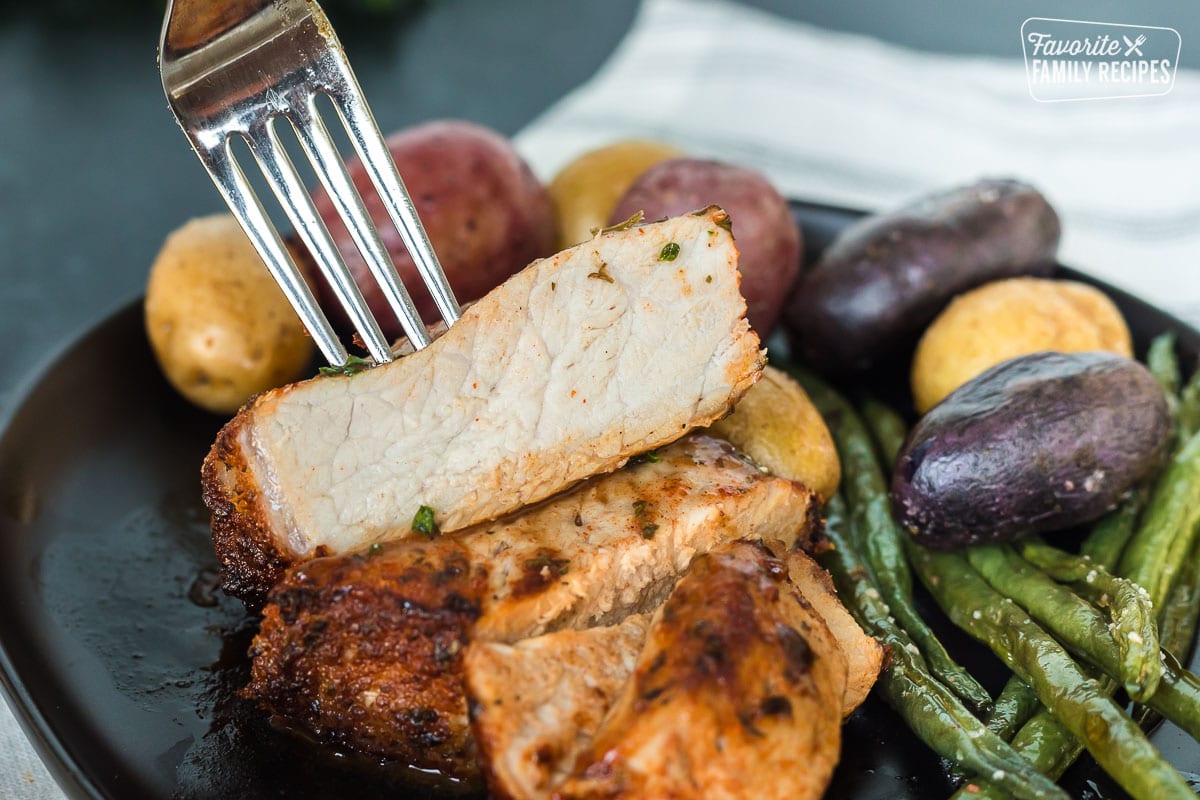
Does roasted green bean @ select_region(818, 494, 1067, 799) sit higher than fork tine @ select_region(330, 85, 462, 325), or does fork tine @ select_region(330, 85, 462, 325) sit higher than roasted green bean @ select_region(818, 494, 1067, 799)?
fork tine @ select_region(330, 85, 462, 325)

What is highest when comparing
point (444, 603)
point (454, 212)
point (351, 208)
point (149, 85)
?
point (351, 208)

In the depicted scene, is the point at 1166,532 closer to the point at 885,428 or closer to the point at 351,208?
the point at 885,428

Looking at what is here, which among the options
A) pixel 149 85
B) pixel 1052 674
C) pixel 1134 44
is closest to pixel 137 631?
pixel 1052 674

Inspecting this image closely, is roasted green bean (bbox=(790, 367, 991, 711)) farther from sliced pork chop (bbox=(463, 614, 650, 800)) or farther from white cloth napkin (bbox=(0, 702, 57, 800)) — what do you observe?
white cloth napkin (bbox=(0, 702, 57, 800))

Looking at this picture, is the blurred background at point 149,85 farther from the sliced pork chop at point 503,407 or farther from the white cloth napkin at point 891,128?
the sliced pork chop at point 503,407

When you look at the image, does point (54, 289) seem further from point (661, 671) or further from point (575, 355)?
point (661, 671)

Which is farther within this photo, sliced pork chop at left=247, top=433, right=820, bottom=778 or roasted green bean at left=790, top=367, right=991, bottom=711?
roasted green bean at left=790, top=367, right=991, bottom=711

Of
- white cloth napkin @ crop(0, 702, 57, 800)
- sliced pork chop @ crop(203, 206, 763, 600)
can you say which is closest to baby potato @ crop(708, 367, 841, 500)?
sliced pork chop @ crop(203, 206, 763, 600)
